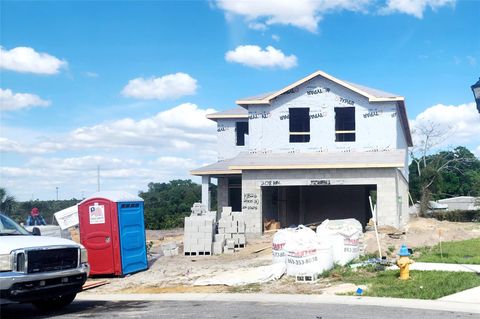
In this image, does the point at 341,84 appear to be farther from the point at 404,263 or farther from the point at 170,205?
the point at 170,205

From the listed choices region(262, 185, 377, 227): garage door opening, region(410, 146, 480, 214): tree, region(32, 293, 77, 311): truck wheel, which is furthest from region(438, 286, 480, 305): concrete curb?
region(410, 146, 480, 214): tree

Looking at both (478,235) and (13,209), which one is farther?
(13,209)

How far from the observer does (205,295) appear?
483 inches

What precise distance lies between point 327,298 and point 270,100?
16527 millimetres

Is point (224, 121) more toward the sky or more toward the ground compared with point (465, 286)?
more toward the sky

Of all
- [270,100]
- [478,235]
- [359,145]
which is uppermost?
[270,100]

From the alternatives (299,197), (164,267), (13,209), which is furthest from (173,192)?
(164,267)

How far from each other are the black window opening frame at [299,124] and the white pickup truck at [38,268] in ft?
58.2

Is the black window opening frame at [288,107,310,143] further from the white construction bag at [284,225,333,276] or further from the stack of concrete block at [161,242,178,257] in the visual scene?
the white construction bag at [284,225,333,276]

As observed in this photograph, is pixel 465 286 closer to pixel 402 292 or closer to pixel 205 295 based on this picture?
pixel 402 292

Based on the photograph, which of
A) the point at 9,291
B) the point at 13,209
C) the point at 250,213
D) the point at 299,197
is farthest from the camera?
the point at 13,209

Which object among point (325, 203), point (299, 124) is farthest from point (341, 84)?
point (325, 203)

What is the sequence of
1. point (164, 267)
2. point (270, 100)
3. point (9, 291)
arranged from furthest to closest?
point (270, 100)
point (164, 267)
point (9, 291)

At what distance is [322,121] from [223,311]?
58.1 ft
